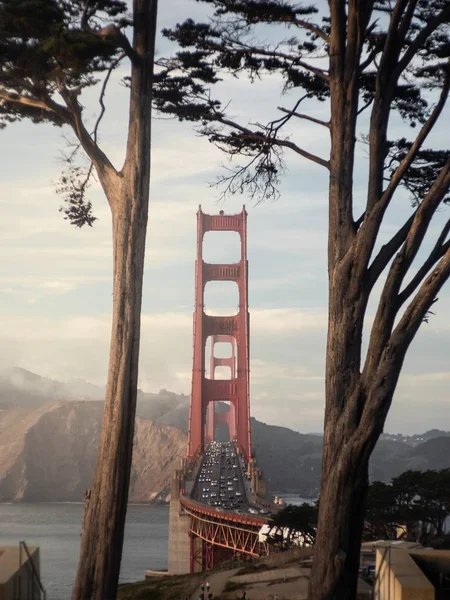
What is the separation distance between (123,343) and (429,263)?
1.77 m

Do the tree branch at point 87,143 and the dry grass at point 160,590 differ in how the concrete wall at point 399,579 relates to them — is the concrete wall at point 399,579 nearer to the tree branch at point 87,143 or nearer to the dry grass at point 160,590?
the tree branch at point 87,143

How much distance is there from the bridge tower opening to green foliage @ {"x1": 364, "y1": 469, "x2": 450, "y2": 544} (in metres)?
24.8

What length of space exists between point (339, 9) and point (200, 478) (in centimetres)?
4321

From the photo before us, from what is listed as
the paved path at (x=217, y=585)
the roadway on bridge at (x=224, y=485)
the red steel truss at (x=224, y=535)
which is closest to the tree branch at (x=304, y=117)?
the paved path at (x=217, y=585)

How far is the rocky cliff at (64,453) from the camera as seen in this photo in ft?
360

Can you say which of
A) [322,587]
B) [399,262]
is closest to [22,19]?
[399,262]

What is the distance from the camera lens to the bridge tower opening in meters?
50.1

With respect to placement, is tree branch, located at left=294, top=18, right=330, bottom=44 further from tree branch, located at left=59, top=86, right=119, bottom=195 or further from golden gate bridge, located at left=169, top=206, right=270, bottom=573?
golden gate bridge, located at left=169, top=206, right=270, bottom=573

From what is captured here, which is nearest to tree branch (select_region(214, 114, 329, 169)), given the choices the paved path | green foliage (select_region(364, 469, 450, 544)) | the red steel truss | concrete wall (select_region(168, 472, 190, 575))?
the paved path

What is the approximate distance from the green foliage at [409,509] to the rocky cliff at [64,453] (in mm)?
81088

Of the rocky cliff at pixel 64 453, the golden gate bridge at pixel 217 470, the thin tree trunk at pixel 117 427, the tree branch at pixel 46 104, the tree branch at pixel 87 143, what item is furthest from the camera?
the rocky cliff at pixel 64 453

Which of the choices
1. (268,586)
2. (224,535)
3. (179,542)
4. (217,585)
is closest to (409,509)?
(217,585)

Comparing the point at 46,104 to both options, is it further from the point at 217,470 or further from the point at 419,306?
the point at 217,470

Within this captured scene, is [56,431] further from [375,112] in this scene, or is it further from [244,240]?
[375,112]
